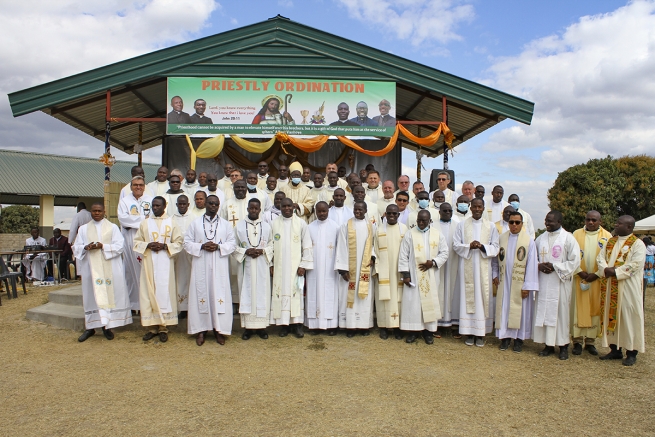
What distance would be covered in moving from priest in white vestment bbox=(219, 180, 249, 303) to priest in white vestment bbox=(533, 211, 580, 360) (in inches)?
181

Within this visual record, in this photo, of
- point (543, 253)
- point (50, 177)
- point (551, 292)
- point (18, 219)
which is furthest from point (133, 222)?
point (18, 219)

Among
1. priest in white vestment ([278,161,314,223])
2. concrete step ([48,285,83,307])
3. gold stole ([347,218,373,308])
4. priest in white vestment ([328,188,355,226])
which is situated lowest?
concrete step ([48,285,83,307])

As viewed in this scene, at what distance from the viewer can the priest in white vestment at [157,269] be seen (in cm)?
695

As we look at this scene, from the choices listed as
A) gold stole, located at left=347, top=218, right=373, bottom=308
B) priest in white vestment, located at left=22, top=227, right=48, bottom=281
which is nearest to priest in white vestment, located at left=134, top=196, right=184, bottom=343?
gold stole, located at left=347, top=218, right=373, bottom=308

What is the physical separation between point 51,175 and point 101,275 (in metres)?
24.4

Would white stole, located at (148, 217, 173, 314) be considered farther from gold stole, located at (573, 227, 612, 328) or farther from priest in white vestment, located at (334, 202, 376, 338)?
gold stole, located at (573, 227, 612, 328)

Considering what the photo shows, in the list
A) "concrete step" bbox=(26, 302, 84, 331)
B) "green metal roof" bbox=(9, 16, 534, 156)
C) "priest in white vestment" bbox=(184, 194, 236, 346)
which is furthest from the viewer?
"green metal roof" bbox=(9, 16, 534, 156)

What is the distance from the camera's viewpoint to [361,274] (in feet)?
23.9

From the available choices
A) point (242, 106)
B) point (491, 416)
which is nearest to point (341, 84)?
point (242, 106)

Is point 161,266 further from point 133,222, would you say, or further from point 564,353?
point 564,353

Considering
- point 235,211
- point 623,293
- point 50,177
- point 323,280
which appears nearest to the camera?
point 623,293

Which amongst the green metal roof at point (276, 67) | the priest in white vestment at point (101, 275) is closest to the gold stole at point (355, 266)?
the priest in white vestment at point (101, 275)

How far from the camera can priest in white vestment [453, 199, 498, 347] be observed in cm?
700

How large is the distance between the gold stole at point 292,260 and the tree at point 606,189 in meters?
24.0
